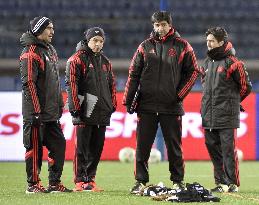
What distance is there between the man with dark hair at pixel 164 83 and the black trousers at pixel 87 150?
681 millimetres

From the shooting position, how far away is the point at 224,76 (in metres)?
9.20

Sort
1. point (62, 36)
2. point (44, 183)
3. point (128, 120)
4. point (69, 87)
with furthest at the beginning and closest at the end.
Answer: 1. point (62, 36)
2. point (128, 120)
3. point (44, 183)
4. point (69, 87)

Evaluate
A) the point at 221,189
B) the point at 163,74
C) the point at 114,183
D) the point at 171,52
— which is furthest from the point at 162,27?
the point at 114,183

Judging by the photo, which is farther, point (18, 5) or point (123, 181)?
point (18, 5)

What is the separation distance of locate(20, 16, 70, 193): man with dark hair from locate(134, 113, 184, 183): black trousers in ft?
2.74

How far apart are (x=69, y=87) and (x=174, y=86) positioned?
1214mm

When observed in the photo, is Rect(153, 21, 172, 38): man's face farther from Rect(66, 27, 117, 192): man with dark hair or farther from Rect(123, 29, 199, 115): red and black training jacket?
Rect(66, 27, 117, 192): man with dark hair

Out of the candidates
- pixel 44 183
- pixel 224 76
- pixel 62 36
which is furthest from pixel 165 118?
pixel 62 36

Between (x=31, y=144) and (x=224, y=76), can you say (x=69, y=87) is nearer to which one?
(x=31, y=144)

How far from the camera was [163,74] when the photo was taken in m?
8.50

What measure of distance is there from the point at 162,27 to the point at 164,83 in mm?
583

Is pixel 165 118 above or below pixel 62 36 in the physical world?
below

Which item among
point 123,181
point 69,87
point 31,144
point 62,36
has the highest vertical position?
point 62,36

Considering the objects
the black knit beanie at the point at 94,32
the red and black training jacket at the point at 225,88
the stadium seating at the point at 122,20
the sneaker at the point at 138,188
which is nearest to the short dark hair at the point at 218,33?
the red and black training jacket at the point at 225,88
